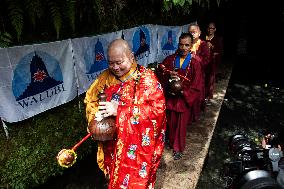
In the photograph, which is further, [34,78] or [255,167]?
[34,78]

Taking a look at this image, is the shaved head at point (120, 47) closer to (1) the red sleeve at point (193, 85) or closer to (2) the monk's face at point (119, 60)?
(2) the monk's face at point (119, 60)

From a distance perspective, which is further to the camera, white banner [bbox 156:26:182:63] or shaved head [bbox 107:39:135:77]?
white banner [bbox 156:26:182:63]

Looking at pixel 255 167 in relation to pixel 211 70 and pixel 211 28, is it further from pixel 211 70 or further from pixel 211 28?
pixel 211 28

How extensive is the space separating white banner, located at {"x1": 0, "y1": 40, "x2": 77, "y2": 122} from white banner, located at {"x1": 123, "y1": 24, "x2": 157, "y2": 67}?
1834 millimetres

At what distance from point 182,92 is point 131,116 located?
6.45 feet

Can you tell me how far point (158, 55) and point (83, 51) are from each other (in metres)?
3.62

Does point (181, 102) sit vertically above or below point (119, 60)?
below

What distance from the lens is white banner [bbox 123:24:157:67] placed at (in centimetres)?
617

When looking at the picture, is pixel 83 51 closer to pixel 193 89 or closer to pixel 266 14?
pixel 193 89

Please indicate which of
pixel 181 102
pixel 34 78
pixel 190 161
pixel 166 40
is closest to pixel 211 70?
pixel 166 40

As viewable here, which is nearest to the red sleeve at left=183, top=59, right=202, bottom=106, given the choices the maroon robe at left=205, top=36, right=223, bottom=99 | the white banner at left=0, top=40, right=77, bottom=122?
the white banner at left=0, top=40, right=77, bottom=122

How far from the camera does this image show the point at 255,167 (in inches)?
149

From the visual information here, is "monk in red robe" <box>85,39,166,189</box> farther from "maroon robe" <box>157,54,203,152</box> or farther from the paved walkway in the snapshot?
"maroon robe" <box>157,54,203,152</box>

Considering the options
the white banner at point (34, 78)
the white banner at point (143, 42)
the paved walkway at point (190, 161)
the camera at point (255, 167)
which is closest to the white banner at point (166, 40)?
the white banner at point (143, 42)
